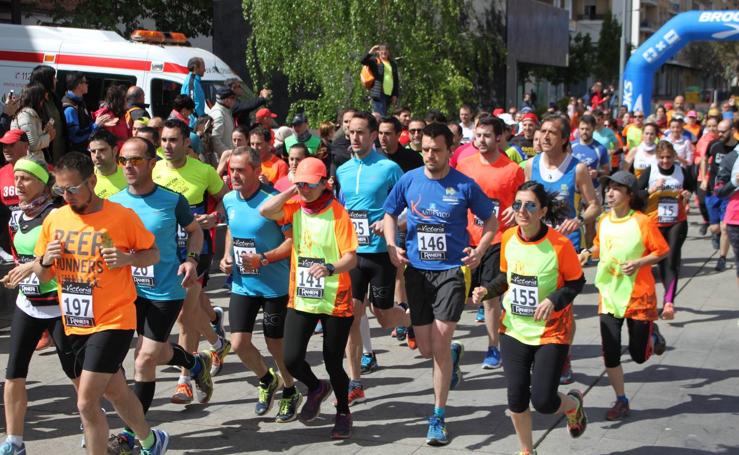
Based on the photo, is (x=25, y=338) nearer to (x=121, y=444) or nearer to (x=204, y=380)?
(x=121, y=444)

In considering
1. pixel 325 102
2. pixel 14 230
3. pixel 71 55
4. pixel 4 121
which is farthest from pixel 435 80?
Answer: pixel 14 230

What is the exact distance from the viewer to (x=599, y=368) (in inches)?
311

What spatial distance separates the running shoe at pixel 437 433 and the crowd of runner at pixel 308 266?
1 cm

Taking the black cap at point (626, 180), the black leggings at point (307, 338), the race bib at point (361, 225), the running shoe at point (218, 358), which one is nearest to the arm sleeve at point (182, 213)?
the black leggings at point (307, 338)

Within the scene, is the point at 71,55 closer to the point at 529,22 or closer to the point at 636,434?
the point at 636,434

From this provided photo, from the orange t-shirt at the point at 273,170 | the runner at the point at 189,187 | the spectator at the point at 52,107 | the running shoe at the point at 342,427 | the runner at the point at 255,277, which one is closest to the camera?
the running shoe at the point at 342,427

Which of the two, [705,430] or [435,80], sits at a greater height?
[435,80]

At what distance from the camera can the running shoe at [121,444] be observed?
221 inches

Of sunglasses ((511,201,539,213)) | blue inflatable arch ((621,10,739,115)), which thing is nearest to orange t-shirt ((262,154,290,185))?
sunglasses ((511,201,539,213))

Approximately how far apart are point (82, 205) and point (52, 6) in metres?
24.7

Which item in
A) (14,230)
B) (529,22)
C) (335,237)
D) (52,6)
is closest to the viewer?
(335,237)

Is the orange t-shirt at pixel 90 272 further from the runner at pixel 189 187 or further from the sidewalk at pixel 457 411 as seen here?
the runner at pixel 189 187

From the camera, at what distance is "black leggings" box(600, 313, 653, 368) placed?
6562 millimetres

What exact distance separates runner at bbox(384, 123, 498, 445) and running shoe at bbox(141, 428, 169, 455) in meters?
1.67
